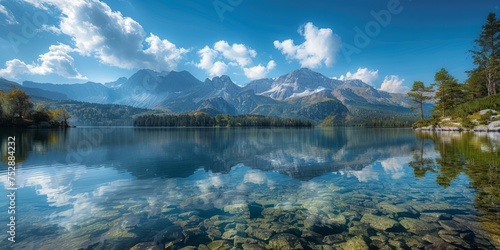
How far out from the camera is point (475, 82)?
4087 inches

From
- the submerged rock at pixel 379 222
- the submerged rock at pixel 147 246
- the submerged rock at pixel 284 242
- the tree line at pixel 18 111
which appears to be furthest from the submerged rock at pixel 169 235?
the tree line at pixel 18 111

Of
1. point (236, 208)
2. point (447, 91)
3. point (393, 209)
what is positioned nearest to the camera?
point (393, 209)

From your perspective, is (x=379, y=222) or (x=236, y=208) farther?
(x=236, y=208)

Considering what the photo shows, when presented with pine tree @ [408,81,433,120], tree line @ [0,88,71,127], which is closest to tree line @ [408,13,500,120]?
pine tree @ [408,81,433,120]

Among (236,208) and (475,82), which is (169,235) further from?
(475,82)

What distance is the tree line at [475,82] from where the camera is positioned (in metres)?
92.8

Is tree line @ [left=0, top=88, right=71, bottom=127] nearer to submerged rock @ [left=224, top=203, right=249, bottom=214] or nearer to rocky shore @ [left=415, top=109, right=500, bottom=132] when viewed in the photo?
submerged rock @ [left=224, top=203, right=249, bottom=214]

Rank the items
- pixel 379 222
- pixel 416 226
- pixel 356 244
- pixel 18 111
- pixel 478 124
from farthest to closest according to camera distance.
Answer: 1. pixel 18 111
2. pixel 478 124
3. pixel 379 222
4. pixel 416 226
5. pixel 356 244

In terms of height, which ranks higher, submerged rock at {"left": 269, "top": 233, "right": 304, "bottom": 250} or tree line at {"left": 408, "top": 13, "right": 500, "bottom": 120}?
tree line at {"left": 408, "top": 13, "right": 500, "bottom": 120}

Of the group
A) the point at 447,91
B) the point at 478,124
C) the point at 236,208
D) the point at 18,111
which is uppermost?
the point at 447,91

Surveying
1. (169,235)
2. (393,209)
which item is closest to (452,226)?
(393,209)

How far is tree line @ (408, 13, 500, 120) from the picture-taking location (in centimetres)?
9275

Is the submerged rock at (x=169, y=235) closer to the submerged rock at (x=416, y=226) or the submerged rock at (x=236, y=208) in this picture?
the submerged rock at (x=236, y=208)

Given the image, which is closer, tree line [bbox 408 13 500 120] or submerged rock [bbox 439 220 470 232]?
submerged rock [bbox 439 220 470 232]
